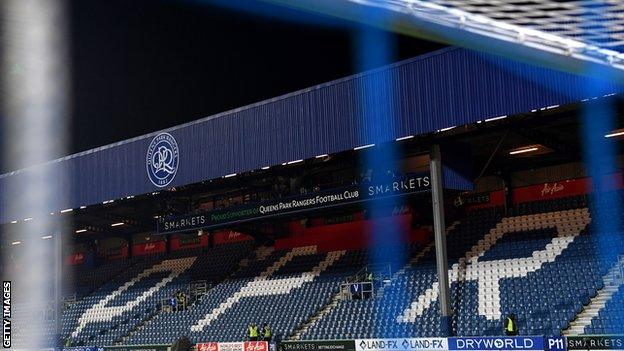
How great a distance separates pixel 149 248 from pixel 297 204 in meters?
19.1

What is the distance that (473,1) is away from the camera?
7.80 m

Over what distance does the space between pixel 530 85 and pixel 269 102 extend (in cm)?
1029

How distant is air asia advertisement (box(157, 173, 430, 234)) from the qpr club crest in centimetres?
178

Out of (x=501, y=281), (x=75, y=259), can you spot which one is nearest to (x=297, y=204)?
(x=501, y=281)

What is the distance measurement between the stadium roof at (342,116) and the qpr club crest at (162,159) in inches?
5.4

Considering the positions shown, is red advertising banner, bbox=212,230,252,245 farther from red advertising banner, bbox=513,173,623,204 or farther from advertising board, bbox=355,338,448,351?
advertising board, bbox=355,338,448,351

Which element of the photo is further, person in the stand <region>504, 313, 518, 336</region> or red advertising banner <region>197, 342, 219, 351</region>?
red advertising banner <region>197, 342, 219, 351</region>

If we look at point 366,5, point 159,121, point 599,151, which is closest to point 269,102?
point 159,121

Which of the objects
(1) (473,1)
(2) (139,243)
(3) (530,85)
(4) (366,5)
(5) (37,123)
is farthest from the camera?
(2) (139,243)

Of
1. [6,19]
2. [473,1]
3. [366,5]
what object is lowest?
[6,19]

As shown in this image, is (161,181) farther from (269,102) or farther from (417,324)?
(417,324)

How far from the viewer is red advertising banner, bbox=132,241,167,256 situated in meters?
43.6

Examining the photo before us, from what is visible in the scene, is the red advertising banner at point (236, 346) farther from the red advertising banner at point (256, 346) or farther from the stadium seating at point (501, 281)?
the stadium seating at point (501, 281)

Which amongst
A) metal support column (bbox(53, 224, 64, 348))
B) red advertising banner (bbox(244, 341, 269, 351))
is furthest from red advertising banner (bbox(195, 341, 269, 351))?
metal support column (bbox(53, 224, 64, 348))
